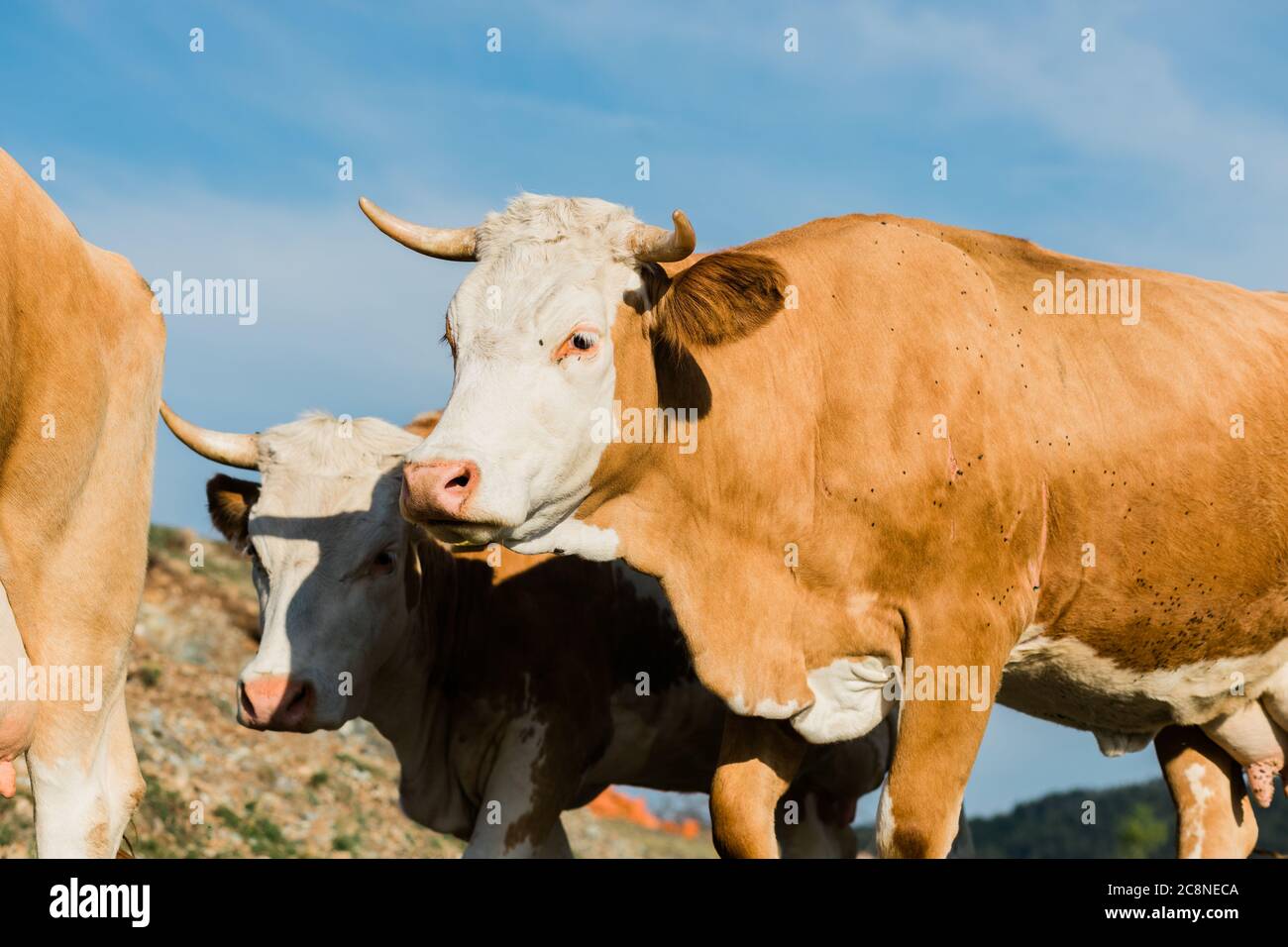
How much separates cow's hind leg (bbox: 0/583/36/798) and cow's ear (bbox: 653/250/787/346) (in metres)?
2.87

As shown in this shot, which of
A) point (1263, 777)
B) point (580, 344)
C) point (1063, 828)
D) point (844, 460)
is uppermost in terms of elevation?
point (580, 344)

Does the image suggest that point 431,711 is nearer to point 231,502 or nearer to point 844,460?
point 231,502

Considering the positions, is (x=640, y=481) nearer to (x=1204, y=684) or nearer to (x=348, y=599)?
(x=348, y=599)

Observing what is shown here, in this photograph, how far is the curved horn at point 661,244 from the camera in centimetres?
625

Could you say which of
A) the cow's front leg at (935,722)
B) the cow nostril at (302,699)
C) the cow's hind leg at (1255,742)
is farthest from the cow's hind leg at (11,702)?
the cow's hind leg at (1255,742)

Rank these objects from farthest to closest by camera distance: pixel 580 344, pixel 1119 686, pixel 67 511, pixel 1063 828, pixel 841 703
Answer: pixel 1063 828 < pixel 1119 686 < pixel 841 703 < pixel 67 511 < pixel 580 344

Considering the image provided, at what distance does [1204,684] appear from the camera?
810cm

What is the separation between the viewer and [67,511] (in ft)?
21.0

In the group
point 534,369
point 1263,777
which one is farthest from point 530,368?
point 1263,777

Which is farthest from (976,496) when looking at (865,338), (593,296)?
(593,296)

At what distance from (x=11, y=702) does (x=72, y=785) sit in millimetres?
620

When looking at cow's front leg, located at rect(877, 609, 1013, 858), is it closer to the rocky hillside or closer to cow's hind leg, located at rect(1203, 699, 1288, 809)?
cow's hind leg, located at rect(1203, 699, 1288, 809)

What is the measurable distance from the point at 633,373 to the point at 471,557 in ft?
9.25

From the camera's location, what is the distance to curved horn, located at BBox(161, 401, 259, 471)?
8.70m
